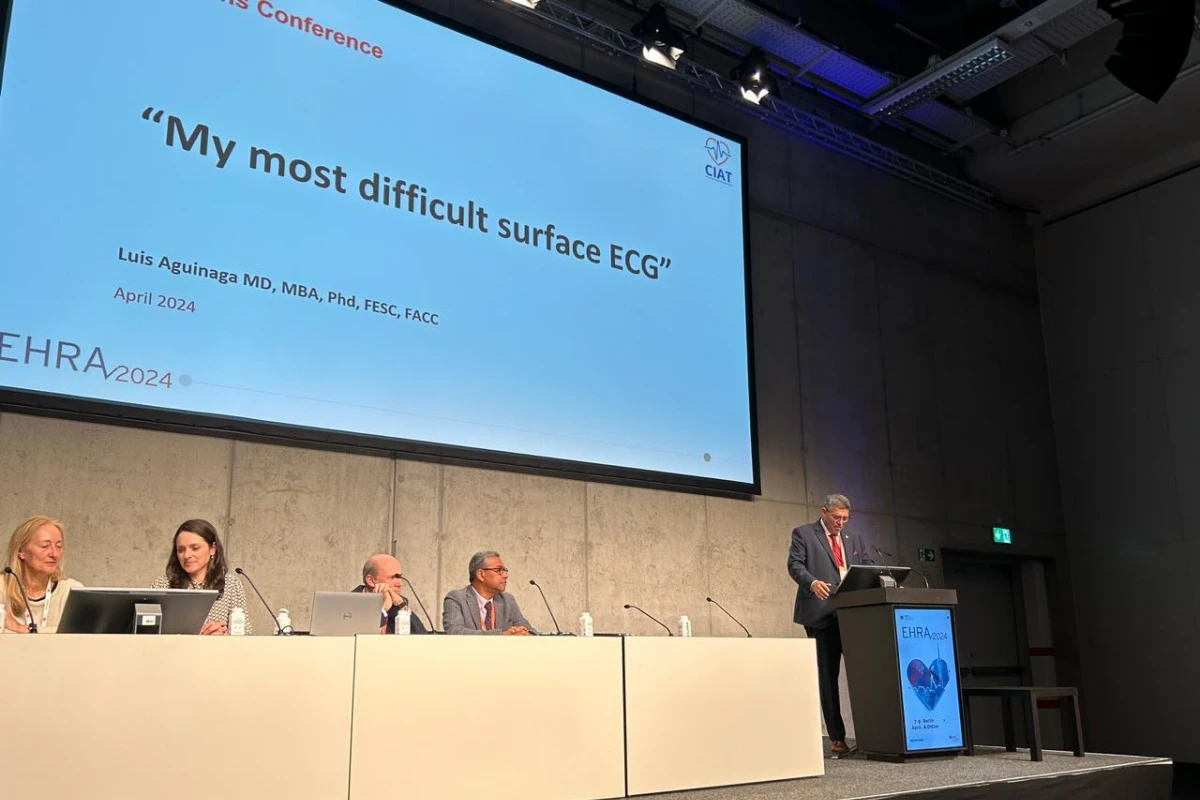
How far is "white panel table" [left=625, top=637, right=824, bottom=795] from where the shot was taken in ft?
11.2

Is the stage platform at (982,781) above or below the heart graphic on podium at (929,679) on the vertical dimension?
below

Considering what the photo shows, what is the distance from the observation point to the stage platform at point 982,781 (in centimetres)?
338

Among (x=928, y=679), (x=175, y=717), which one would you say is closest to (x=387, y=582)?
(x=175, y=717)

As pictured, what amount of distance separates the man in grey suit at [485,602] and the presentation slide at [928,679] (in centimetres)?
161

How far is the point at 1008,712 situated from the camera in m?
4.89

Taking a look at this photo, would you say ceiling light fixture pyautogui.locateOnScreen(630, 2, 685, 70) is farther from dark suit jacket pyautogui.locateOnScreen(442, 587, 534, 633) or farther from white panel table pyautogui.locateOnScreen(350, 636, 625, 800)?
white panel table pyautogui.locateOnScreen(350, 636, 625, 800)

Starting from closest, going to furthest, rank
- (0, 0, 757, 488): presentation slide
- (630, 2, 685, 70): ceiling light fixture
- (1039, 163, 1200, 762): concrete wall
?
(0, 0, 757, 488): presentation slide, (630, 2, 685, 70): ceiling light fixture, (1039, 163, 1200, 762): concrete wall

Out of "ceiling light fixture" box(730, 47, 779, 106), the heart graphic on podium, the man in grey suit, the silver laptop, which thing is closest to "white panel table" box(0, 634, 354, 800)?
the silver laptop

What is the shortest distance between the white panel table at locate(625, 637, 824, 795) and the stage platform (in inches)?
2.6

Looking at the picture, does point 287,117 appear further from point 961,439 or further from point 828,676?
point 961,439

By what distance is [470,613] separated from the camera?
4352 millimetres

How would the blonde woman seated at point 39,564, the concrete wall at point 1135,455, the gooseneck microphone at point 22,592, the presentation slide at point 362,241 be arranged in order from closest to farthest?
the gooseneck microphone at point 22,592, the blonde woman seated at point 39,564, the presentation slide at point 362,241, the concrete wall at point 1135,455

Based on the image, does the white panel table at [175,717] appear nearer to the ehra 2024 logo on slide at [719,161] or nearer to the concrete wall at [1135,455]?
the ehra 2024 logo on slide at [719,161]

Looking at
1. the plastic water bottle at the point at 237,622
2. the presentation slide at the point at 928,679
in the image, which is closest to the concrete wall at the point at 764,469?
the plastic water bottle at the point at 237,622
